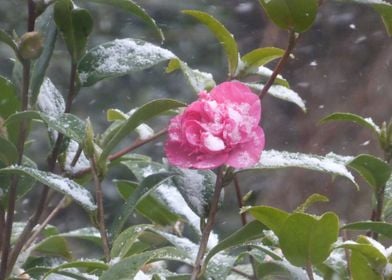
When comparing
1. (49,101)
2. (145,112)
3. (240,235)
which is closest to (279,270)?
(240,235)

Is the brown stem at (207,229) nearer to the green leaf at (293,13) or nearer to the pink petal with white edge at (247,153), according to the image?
the pink petal with white edge at (247,153)

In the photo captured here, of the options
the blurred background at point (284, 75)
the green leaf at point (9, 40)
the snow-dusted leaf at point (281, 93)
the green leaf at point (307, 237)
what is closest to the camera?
the green leaf at point (307, 237)

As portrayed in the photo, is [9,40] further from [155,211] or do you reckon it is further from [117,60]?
[155,211]

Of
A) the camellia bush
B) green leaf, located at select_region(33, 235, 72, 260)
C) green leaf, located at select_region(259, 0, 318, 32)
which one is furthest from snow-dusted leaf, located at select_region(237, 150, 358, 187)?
green leaf, located at select_region(33, 235, 72, 260)

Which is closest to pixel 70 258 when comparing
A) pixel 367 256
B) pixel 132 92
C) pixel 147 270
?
pixel 147 270

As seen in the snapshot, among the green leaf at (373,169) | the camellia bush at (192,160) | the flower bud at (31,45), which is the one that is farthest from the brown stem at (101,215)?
the green leaf at (373,169)

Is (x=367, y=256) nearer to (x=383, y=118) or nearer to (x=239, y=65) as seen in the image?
(x=239, y=65)

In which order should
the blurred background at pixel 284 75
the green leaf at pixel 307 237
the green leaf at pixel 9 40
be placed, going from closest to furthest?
1. the green leaf at pixel 307 237
2. the green leaf at pixel 9 40
3. the blurred background at pixel 284 75
